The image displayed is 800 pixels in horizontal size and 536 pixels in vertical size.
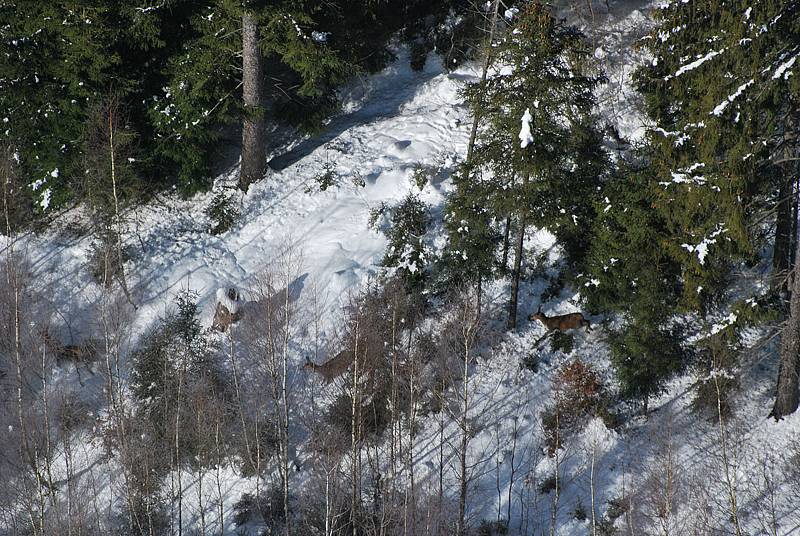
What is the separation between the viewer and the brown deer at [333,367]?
56.0 ft

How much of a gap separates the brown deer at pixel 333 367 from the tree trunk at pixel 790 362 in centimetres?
1052

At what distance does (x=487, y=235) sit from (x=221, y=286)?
863 cm

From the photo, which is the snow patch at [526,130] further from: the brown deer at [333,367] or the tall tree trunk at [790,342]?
the brown deer at [333,367]

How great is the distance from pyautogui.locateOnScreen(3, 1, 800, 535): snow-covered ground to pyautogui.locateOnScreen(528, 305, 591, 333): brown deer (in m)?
0.39

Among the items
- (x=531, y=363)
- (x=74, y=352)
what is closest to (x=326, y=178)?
(x=74, y=352)

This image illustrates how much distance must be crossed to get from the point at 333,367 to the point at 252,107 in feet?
31.3

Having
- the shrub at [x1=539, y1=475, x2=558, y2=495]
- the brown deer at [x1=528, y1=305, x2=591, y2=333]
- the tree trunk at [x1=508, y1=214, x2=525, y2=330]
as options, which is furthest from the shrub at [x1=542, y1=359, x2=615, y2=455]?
the tree trunk at [x1=508, y1=214, x2=525, y2=330]

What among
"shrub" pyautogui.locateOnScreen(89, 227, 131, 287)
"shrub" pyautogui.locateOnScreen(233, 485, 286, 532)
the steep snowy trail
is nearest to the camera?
"shrub" pyautogui.locateOnScreen(233, 485, 286, 532)

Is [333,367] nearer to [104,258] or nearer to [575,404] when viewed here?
[575,404]

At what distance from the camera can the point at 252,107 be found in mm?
21016

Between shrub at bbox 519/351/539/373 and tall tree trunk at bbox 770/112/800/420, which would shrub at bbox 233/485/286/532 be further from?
tall tree trunk at bbox 770/112/800/420

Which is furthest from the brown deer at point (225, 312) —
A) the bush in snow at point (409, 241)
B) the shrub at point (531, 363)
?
the shrub at point (531, 363)

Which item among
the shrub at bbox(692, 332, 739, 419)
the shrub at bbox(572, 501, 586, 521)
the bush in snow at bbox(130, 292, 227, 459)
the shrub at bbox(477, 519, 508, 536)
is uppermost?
the shrub at bbox(692, 332, 739, 419)

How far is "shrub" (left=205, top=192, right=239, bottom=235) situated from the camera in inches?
838
